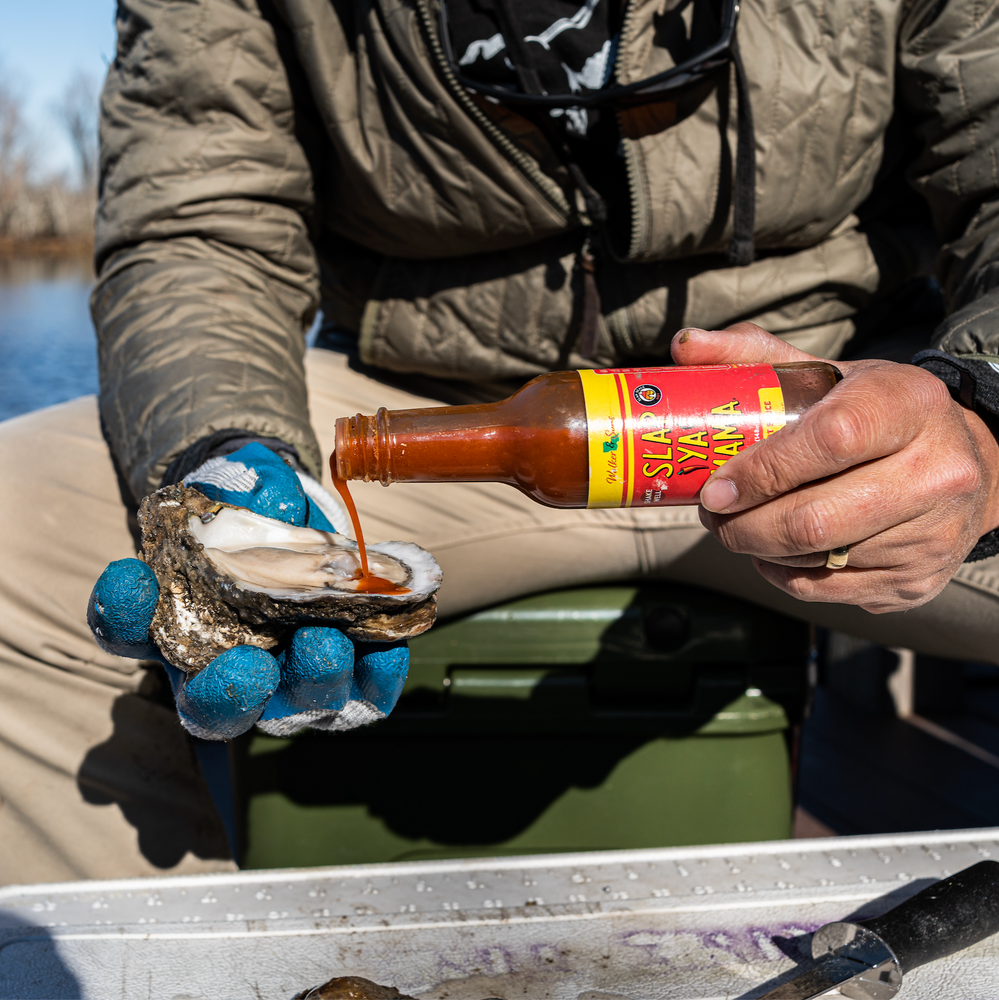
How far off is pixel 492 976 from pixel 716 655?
36.7 inches

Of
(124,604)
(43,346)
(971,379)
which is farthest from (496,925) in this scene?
(43,346)

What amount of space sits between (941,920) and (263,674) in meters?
0.80

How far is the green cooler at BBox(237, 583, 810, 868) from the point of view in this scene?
1783 mm

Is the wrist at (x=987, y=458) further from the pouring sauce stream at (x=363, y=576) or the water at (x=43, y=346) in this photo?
the water at (x=43, y=346)

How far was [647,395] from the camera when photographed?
39.5 inches

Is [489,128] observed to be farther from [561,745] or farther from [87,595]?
[561,745]

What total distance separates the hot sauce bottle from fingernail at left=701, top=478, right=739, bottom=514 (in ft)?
0.11

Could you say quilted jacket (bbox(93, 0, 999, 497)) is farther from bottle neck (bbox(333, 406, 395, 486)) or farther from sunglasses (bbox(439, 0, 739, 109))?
bottle neck (bbox(333, 406, 395, 486))

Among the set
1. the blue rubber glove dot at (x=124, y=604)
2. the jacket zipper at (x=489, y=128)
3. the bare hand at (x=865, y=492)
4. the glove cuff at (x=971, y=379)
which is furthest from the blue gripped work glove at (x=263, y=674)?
the jacket zipper at (x=489, y=128)

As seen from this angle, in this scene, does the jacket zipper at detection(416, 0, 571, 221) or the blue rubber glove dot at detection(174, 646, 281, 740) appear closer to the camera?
the blue rubber glove dot at detection(174, 646, 281, 740)

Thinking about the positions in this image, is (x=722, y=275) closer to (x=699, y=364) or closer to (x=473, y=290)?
(x=473, y=290)

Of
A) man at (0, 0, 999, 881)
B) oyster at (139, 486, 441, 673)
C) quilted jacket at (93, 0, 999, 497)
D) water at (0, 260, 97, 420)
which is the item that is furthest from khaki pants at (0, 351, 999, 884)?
water at (0, 260, 97, 420)

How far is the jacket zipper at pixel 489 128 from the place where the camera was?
63.4 inches

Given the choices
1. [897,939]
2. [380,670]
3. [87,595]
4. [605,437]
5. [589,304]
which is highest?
[605,437]
